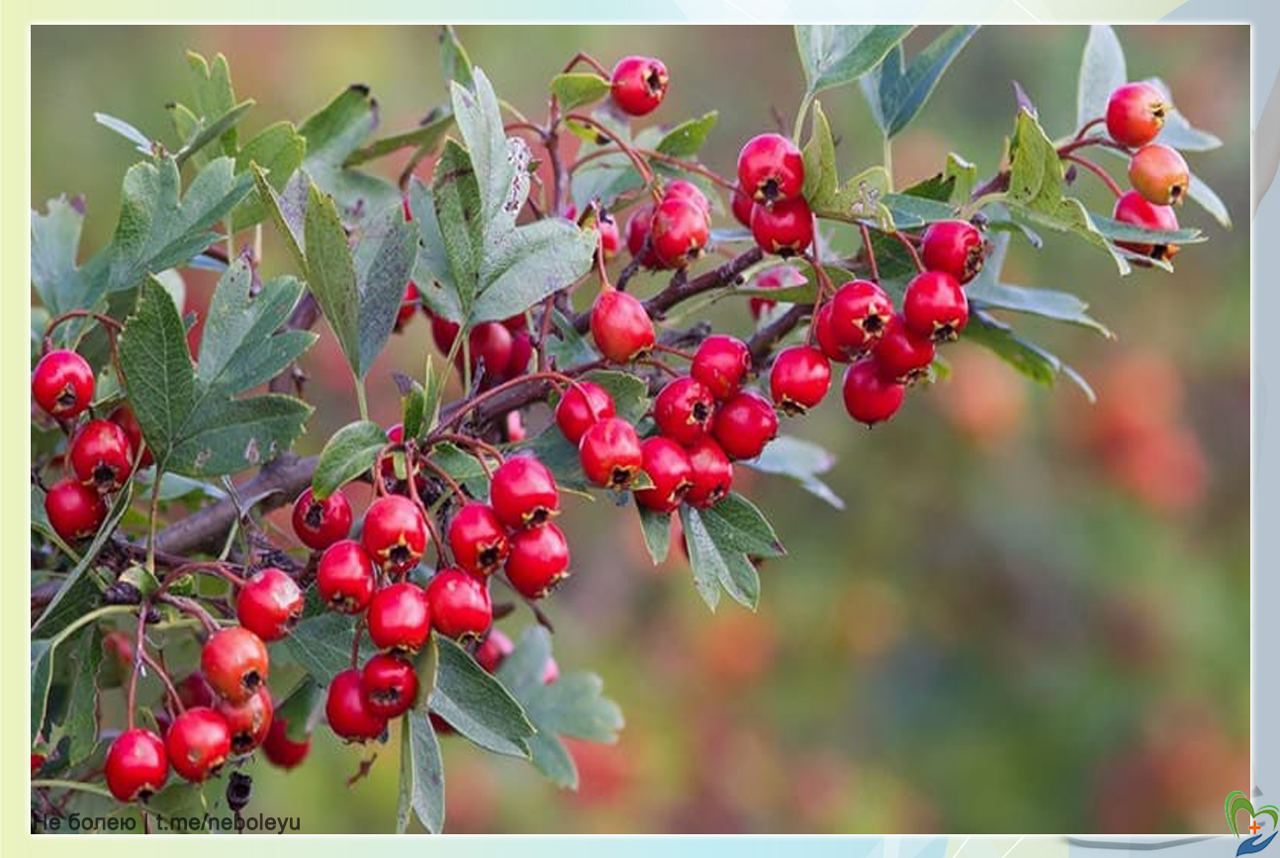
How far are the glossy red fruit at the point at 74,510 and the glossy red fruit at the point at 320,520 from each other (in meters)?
0.15

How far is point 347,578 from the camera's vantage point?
41.3 inches

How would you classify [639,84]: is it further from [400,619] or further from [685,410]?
[400,619]

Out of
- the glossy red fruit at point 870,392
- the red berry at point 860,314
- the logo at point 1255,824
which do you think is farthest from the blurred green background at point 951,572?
the red berry at point 860,314

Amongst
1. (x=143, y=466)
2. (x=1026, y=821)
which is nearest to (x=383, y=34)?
(x=1026, y=821)

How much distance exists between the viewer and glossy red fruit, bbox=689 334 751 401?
3.72 ft

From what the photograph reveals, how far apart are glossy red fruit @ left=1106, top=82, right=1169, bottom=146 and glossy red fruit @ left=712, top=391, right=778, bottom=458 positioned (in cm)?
35

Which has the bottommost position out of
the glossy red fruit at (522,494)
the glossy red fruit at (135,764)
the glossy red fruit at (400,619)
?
the glossy red fruit at (135,764)

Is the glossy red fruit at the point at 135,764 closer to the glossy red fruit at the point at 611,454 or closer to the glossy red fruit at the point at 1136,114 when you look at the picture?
the glossy red fruit at the point at 611,454

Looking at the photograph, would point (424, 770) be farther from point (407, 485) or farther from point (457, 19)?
point (457, 19)

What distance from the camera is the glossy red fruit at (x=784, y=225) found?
1.15 m

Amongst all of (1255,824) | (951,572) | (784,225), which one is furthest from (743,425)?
(951,572)

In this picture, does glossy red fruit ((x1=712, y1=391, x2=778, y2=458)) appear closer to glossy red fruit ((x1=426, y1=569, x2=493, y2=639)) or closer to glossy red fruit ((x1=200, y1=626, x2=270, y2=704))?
glossy red fruit ((x1=426, y1=569, x2=493, y2=639))

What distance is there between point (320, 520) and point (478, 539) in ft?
0.48

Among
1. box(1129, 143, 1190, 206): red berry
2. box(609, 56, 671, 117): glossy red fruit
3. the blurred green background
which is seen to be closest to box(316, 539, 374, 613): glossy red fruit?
box(609, 56, 671, 117): glossy red fruit
